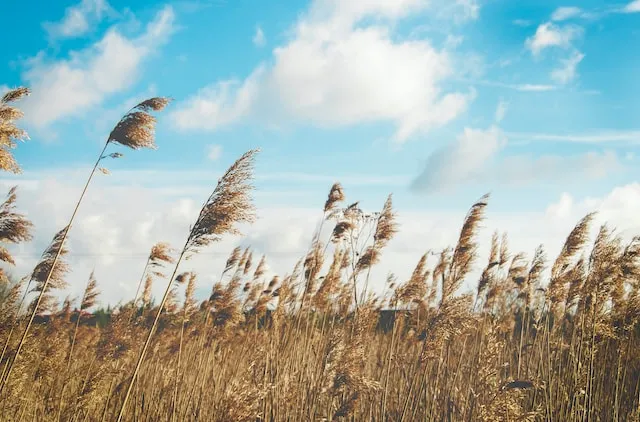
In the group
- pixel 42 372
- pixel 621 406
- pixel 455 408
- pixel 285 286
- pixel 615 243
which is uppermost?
pixel 615 243

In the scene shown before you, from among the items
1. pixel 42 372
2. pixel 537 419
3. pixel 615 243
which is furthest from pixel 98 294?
pixel 615 243

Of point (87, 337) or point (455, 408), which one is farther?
point (87, 337)

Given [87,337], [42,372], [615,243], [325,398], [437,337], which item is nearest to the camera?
[437,337]

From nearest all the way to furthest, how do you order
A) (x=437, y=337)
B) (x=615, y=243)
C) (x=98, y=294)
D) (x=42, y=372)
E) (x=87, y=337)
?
1. (x=437, y=337)
2. (x=42, y=372)
3. (x=615, y=243)
4. (x=98, y=294)
5. (x=87, y=337)

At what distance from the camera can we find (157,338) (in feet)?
23.7

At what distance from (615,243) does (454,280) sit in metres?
1.99

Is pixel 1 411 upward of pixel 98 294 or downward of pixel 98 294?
downward

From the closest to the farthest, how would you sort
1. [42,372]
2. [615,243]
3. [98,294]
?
1. [42,372]
2. [615,243]
3. [98,294]

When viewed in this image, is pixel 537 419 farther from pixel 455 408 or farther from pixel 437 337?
pixel 437 337

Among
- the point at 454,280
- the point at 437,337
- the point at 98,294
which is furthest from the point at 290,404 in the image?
the point at 98,294

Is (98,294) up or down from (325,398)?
up

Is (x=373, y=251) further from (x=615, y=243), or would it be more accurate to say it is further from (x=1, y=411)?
(x=1, y=411)

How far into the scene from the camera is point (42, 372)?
5336 millimetres

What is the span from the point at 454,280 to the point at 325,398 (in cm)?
220
